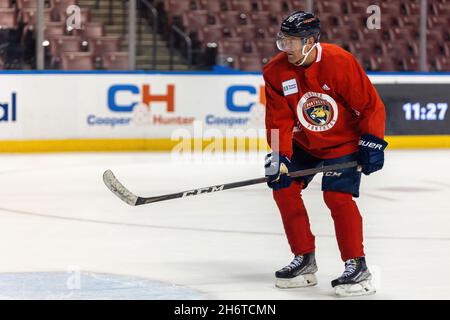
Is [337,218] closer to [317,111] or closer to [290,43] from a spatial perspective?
[317,111]

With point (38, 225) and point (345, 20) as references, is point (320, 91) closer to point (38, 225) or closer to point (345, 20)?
point (38, 225)

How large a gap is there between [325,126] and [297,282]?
0.72 meters

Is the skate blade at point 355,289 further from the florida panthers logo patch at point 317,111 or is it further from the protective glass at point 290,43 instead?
the protective glass at point 290,43

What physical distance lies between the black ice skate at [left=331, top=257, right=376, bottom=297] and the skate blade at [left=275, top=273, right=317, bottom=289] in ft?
0.63

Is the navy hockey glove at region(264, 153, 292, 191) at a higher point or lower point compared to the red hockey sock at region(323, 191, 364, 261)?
higher

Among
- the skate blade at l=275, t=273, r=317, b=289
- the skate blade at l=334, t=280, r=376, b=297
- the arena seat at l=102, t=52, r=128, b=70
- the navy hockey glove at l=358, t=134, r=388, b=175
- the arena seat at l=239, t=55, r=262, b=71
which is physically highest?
the navy hockey glove at l=358, t=134, r=388, b=175

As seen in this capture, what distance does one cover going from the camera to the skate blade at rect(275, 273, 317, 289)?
5285mm

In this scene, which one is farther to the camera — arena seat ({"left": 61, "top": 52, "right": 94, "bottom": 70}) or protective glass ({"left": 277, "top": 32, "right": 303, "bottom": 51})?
arena seat ({"left": 61, "top": 52, "right": 94, "bottom": 70})

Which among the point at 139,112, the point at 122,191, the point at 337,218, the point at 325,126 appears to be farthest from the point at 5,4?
the point at 337,218

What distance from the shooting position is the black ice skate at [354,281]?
16.7 ft

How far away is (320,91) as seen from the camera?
5145 millimetres

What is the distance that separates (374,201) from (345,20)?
6054 millimetres

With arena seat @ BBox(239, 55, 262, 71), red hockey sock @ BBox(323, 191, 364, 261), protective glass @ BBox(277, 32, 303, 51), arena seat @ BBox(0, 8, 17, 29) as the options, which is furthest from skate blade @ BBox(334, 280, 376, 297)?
arena seat @ BBox(239, 55, 262, 71)

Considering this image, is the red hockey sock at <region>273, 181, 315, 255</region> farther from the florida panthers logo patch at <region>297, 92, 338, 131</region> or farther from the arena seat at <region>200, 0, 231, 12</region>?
the arena seat at <region>200, 0, 231, 12</region>
